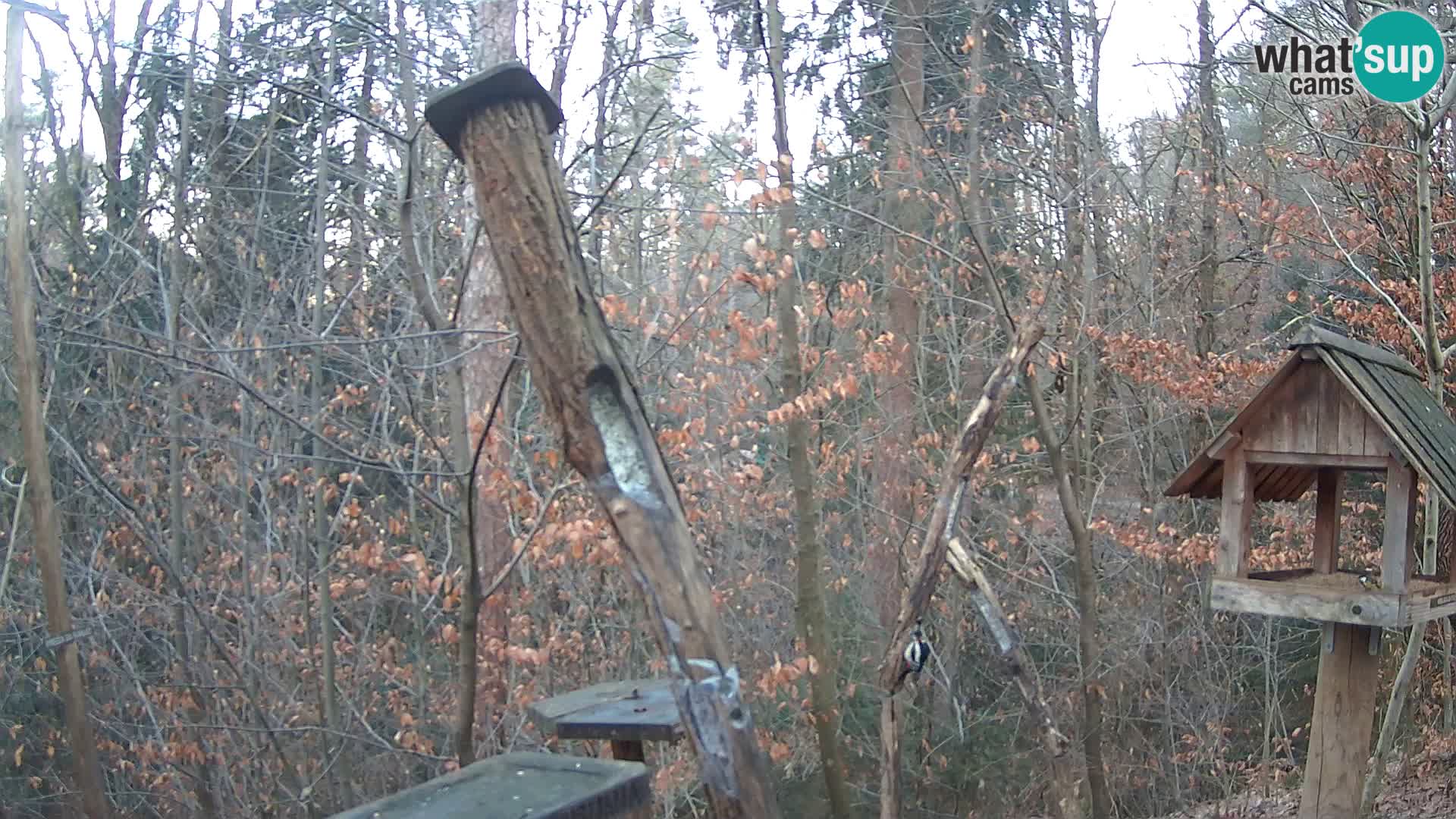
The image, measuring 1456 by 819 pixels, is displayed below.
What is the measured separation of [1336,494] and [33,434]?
282 inches

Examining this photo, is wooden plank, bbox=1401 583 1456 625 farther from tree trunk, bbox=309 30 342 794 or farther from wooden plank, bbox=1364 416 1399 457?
tree trunk, bbox=309 30 342 794

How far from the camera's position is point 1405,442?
417cm

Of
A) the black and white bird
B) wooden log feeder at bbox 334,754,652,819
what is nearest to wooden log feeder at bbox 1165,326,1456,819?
the black and white bird

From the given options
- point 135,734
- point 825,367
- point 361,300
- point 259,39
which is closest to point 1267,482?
point 825,367

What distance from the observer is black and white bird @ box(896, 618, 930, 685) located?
173 inches

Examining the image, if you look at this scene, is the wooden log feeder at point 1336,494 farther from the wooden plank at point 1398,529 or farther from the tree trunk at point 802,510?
the tree trunk at point 802,510

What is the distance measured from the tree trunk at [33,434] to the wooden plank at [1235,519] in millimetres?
6502

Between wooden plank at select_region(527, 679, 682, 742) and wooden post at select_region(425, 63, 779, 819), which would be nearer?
wooden post at select_region(425, 63, 779, 819)

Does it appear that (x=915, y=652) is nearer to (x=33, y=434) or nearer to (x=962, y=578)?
(x=962, y=578)

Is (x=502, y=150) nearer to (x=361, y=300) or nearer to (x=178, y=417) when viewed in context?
(x=361, y=300)

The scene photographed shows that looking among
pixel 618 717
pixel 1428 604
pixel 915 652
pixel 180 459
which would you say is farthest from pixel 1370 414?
pixel 180 459

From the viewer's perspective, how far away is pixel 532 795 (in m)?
2.88

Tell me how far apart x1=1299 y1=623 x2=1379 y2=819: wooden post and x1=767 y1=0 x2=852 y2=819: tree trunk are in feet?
11.9

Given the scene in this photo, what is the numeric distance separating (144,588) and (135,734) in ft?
4.39
